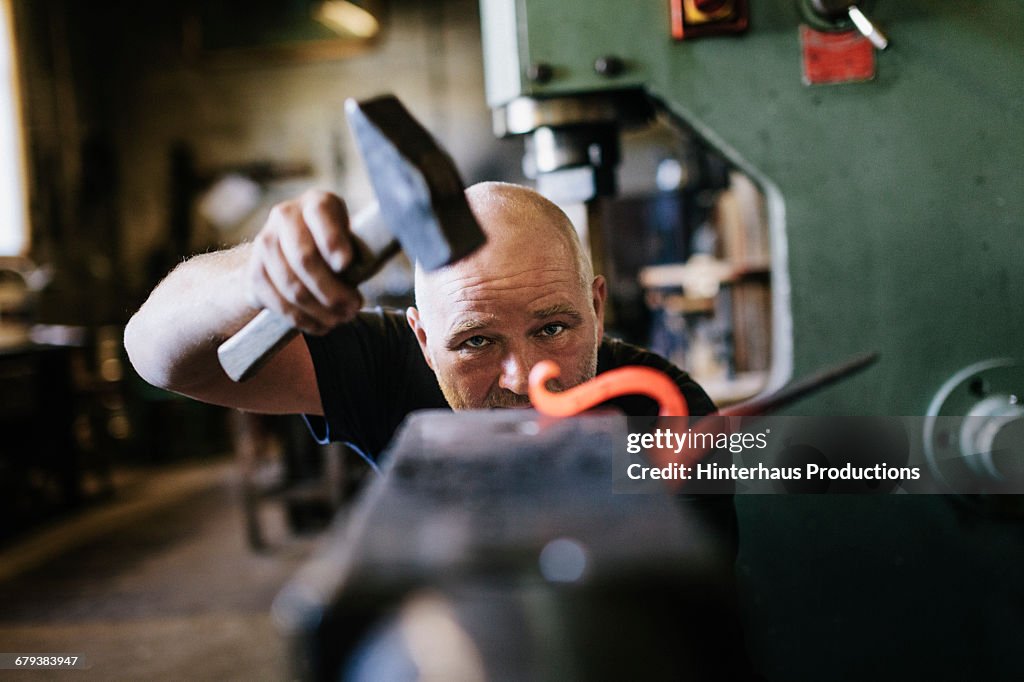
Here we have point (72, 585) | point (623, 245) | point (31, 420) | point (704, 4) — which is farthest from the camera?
point (31, 420)

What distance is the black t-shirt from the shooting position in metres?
0.67

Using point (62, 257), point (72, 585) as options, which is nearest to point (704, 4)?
point (72, 585)

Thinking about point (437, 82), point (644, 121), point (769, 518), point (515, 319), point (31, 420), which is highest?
point (437, 82)

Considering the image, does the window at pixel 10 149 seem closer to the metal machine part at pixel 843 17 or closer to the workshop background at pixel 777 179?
the workshop background at pixel 777 179

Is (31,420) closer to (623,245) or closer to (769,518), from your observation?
(623,245)

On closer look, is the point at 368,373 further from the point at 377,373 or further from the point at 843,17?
Result: the point at 843,17

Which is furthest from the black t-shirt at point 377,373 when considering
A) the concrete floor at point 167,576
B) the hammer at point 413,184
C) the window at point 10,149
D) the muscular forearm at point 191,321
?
the window at point 10,149

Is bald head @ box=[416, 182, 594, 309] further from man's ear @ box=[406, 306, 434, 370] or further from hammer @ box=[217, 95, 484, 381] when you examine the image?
hammer @ box=[217, 95, 484, 381]

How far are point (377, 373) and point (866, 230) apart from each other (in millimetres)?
430

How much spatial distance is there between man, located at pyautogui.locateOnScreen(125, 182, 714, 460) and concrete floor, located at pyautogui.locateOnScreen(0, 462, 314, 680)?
→ 1.76 feet

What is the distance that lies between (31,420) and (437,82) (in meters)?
2.27

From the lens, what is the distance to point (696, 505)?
2.06 feet

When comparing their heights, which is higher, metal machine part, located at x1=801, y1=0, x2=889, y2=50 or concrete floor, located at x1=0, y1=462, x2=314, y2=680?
metal machine part, located at x1=801, y1=0, x2=889, y2=50

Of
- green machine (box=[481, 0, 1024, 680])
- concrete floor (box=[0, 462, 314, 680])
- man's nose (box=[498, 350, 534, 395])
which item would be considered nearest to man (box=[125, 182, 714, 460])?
man's nose (box=[498, 350, 534, 395])
